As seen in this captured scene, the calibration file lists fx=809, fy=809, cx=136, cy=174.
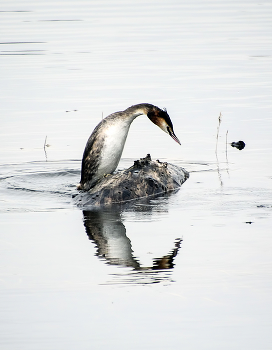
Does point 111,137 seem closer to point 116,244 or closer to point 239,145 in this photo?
point 116,244

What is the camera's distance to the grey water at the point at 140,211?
5793 mm

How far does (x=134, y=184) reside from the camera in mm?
9625

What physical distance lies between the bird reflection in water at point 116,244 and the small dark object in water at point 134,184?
0.44 metres

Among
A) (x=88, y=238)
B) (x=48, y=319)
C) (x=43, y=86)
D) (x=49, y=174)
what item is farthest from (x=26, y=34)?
(x=48, y=319)

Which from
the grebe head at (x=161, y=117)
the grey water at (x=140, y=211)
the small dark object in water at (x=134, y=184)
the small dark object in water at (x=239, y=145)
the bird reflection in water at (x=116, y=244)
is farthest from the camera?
the small dark object in water at (x=239, y=145)

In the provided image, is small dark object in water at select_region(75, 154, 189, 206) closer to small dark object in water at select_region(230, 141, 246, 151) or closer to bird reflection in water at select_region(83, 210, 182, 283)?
bird reflection in water at select_region(83, 210, 182, 283)

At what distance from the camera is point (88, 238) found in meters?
7.79

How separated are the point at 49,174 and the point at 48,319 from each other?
17.9 feet

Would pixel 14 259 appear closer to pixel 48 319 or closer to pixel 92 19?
pixel 48 319

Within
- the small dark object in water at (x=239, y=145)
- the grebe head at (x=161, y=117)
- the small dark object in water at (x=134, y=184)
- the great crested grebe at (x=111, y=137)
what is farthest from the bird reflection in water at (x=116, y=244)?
the small dark object in water at (x=239, y=145)

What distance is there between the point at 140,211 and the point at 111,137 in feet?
4.72

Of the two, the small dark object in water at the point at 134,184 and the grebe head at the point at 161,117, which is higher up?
the grebe head at the point at 161,117

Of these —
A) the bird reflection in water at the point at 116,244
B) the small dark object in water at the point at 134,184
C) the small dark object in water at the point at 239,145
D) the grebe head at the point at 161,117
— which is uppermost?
the grebe head at the point at 161,117

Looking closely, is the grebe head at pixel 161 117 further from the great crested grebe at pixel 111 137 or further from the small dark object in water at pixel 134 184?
the small dark object in water at pixel 134 184
